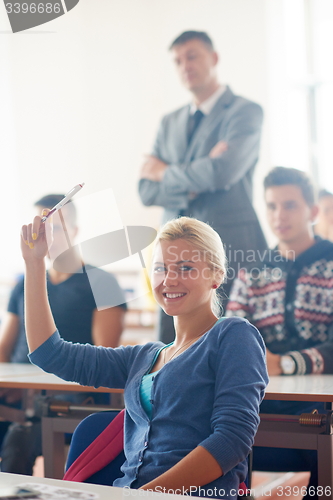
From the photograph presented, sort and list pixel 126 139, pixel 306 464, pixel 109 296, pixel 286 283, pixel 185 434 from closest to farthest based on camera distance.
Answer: pixel 185 434
pixel 306 464
pixel 286 283
pixel 109 296
pixel 126 139

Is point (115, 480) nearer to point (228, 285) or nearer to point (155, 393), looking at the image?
point (155, 393)

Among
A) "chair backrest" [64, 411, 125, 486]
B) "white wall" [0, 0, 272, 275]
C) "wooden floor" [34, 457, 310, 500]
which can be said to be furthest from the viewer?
"white wall" [0, 0, 272, 275]

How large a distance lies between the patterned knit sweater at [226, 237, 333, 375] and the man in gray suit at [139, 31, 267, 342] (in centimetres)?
50

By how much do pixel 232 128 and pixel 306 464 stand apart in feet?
5.22

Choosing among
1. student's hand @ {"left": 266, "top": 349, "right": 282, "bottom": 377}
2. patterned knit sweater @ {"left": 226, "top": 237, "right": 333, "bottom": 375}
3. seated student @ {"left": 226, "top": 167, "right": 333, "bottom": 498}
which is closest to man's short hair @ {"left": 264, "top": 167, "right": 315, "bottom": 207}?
seated student @ {"left": 226, "top": 167, "right": 333, "bottom": 498}

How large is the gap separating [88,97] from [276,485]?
2.54m

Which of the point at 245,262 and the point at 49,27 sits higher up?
the point at 49,27

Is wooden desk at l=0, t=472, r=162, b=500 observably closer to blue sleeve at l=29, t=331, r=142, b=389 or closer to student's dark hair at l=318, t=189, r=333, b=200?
blue sleeve at l=29, t=331, r=142, b=389

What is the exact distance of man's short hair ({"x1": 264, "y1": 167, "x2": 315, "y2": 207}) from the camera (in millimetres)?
2146

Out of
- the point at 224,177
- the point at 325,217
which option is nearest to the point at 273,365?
the point at 224,177

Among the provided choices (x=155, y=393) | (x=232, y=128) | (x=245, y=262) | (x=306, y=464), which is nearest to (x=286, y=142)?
(x=232, y=128)

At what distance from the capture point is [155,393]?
1070 mm

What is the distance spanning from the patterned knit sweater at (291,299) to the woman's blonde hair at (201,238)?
78cm

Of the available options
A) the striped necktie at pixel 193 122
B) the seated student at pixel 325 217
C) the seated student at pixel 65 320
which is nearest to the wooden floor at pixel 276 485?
the seated student at pixel 65 320
